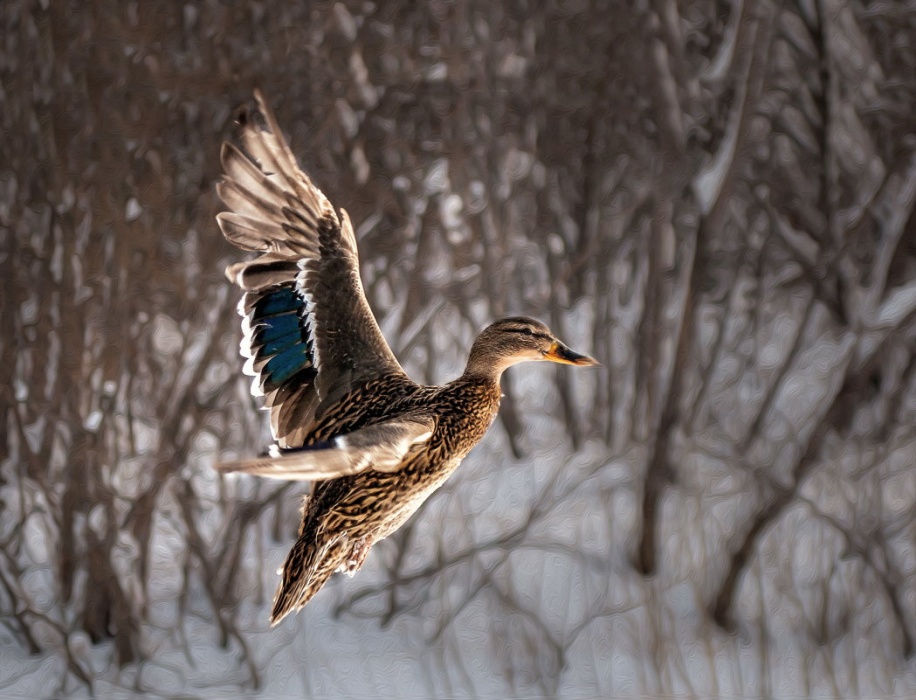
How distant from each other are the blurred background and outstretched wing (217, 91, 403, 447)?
2.59 metres

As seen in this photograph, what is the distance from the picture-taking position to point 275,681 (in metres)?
4.70

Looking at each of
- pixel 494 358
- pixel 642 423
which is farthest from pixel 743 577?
pixel 494 358

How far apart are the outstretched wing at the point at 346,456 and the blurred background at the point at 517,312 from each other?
324 cm

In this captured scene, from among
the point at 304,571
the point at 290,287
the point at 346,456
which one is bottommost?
the point at 304,571

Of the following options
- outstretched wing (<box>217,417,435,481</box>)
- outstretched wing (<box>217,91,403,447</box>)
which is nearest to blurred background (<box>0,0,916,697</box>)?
outstretched wing (<box>217,91,403,447</box>)

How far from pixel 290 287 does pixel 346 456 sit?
2.53ft

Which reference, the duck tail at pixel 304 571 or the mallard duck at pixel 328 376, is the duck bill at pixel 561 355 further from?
the duck tail at pixel 304 571

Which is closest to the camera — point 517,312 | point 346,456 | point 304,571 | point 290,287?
point 346,456

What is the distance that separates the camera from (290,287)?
1850 millimetres

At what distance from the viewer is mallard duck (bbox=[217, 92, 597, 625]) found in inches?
50.9

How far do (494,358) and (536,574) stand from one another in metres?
3.36

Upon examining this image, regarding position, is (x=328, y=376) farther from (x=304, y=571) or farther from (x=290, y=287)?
(x=304, y=571)

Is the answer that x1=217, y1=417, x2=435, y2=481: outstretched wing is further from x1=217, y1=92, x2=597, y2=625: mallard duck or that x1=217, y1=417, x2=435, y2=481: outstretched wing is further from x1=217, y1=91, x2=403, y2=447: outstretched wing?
x1=217, y1=91, x2=403, y2=447: outstretched wing

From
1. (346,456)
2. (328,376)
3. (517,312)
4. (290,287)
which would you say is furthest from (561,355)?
(517,312)
